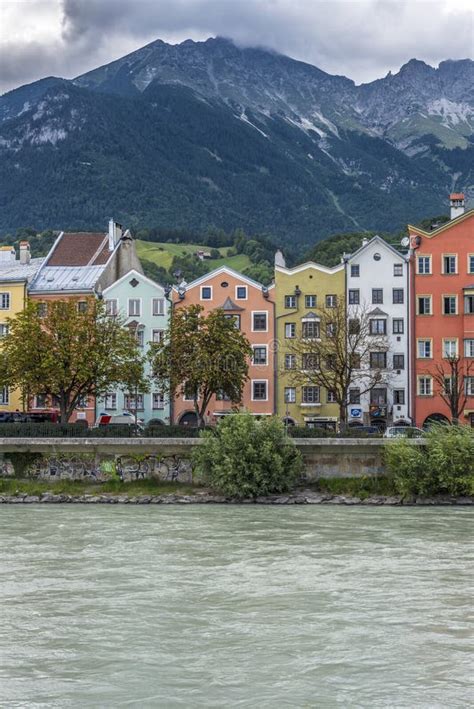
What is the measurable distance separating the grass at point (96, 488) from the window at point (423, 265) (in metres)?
31.2

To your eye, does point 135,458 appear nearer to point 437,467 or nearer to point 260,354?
point 437,467

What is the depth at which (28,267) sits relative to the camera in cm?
8919

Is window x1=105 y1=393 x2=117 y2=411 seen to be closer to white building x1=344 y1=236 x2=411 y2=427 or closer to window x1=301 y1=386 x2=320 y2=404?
window x1=301 y1=386 x2=320 y2=404

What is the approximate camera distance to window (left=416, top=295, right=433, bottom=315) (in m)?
77.9

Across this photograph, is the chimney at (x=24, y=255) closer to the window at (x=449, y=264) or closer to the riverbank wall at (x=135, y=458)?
the riverbank wall at (x=135, y=458)

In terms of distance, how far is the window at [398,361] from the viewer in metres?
78.1

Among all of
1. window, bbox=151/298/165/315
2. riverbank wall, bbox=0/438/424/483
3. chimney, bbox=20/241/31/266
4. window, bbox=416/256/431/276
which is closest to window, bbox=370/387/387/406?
window, bbox=416/256/431/276

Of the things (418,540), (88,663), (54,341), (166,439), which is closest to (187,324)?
(54,341)

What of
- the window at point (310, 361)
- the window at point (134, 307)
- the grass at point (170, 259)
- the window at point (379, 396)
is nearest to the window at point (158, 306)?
the window at point (134, 307)

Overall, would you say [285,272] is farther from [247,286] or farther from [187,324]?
[187,324]

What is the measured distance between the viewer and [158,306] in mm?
82562

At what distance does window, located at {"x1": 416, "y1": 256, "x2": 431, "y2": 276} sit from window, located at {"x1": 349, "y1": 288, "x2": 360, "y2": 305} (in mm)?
4952

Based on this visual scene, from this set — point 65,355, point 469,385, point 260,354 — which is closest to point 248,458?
point 65,355

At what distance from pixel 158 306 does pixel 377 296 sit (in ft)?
57.3
